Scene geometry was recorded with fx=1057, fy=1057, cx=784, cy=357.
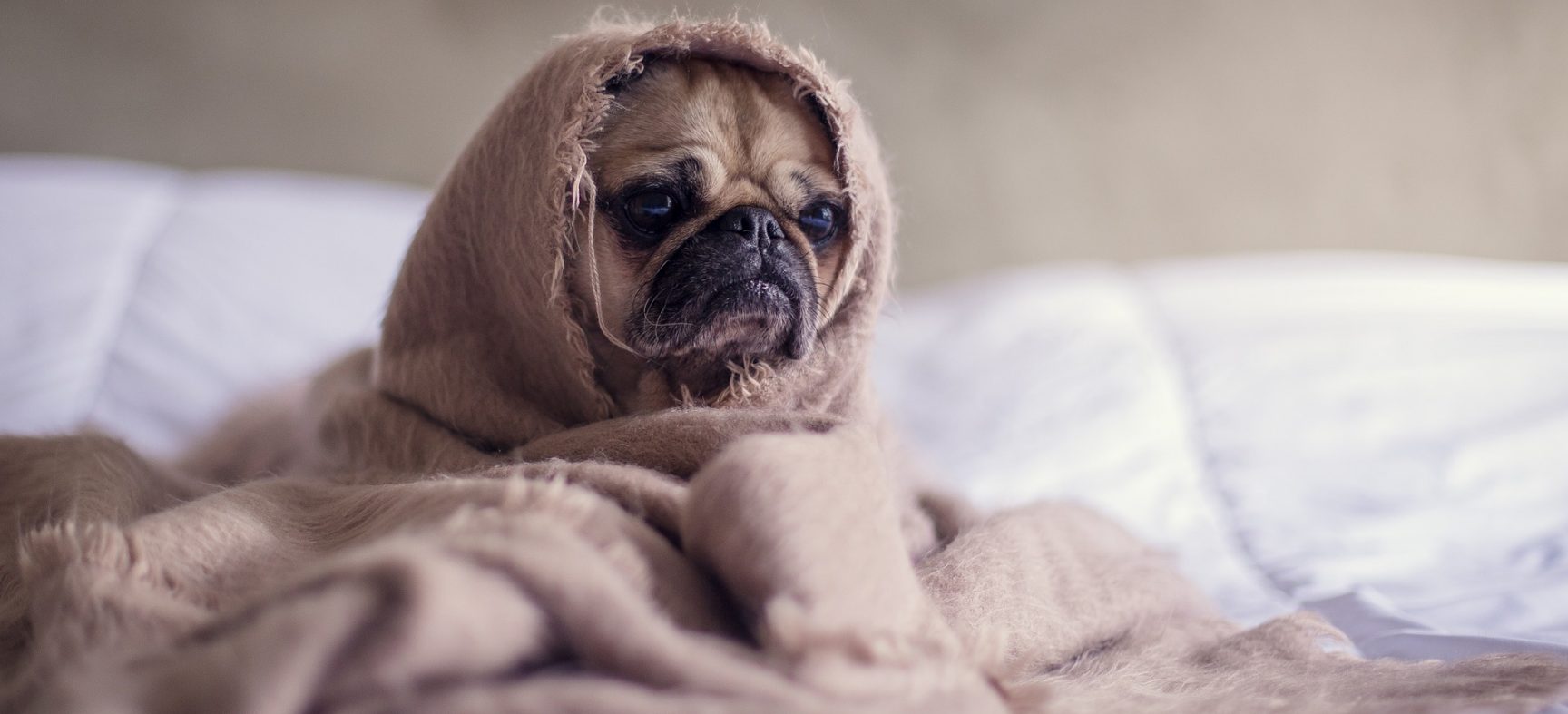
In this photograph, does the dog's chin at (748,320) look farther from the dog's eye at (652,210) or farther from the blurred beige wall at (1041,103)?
the blurred beige wall at (1041,103)

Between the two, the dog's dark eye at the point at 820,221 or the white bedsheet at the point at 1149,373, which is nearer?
the dog's dark eye at the point at 820,221

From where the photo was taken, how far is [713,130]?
119cm

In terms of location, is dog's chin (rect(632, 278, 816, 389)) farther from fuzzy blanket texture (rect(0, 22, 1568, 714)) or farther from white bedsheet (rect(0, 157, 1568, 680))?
white bedsheet (rect(0, 157, 1568, 680))

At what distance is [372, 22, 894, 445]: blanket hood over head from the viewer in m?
1.12

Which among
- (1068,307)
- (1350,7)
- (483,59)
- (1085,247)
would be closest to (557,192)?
(1068,307)

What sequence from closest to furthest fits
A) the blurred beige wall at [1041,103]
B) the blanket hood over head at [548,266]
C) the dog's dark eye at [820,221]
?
the blanket hood over head at [548,266], the dog's dark eye at [820,221], the blurred beige wall at [1041,103]

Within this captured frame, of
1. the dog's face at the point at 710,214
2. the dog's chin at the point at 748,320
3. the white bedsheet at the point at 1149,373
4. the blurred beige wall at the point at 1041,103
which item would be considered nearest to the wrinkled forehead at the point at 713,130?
the dog's face at the point at 710,214

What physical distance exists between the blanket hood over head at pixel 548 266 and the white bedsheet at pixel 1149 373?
17.2 inches

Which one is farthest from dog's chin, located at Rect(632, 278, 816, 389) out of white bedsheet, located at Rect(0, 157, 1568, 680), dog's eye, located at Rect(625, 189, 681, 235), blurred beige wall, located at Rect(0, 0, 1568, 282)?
blurred beige wall, located at Rect(0, 0, 1568, 282)

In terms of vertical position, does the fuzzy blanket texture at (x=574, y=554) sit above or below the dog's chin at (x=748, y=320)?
below

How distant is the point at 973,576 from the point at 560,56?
2.37 ft

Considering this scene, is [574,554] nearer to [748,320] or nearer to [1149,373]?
[748,320]

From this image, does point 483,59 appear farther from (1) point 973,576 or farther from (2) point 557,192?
(1) point 973,576

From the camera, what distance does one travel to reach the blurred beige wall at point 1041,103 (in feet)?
7.85
